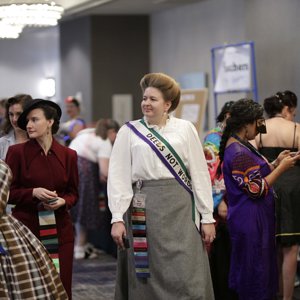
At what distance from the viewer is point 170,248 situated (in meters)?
4.32

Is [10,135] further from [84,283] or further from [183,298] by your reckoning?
[84,283]

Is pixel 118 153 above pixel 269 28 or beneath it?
beneath

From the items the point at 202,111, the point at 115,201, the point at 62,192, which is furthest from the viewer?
the point at 202,111

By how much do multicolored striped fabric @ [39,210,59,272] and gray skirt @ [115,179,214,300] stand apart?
507 millimetres

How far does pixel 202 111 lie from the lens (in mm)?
9383

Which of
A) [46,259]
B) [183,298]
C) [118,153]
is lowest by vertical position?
[183,298]

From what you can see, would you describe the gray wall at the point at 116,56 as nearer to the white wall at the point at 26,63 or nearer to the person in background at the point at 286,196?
the white wall at the point at 26,63

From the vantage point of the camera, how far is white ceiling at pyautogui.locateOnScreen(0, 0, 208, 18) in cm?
1096

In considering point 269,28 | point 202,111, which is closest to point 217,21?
point 202,111

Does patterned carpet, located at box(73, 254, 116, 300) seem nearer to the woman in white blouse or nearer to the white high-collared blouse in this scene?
the woman in white blouse

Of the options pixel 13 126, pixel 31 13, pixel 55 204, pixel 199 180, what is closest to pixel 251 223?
pixel 199 180

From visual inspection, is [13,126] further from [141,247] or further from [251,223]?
[251,223]

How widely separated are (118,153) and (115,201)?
258 millimetres

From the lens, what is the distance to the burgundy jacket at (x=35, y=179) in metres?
4.54
